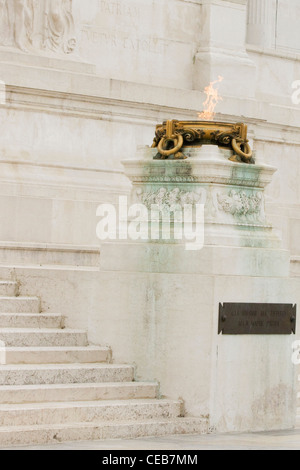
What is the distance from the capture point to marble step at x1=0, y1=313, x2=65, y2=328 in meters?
12.5

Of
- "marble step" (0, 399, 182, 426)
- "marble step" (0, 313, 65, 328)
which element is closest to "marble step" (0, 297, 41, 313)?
"marble step" (0, 313, 65, 328)

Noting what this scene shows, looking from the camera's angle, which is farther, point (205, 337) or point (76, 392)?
point (205, 337)

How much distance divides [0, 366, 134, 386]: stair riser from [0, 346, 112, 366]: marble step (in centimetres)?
34

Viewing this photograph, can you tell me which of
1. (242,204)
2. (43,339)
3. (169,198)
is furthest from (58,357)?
(242,204)

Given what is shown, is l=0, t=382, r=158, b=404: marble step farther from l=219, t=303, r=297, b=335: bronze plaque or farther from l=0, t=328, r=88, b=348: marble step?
l=219, t=303, r=297, b=335: bronze plaque

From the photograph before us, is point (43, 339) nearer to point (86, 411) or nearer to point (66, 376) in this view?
point (66, 376)

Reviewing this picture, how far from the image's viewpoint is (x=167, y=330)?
1202cm

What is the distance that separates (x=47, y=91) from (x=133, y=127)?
1623 mm

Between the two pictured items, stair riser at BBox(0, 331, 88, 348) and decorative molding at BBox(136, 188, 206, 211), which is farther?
decorative molding at BBox(136, 188, 206, 211)

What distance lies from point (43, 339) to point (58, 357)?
0.31 metres

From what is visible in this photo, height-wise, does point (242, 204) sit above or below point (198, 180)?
below

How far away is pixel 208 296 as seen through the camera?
38.7ft
